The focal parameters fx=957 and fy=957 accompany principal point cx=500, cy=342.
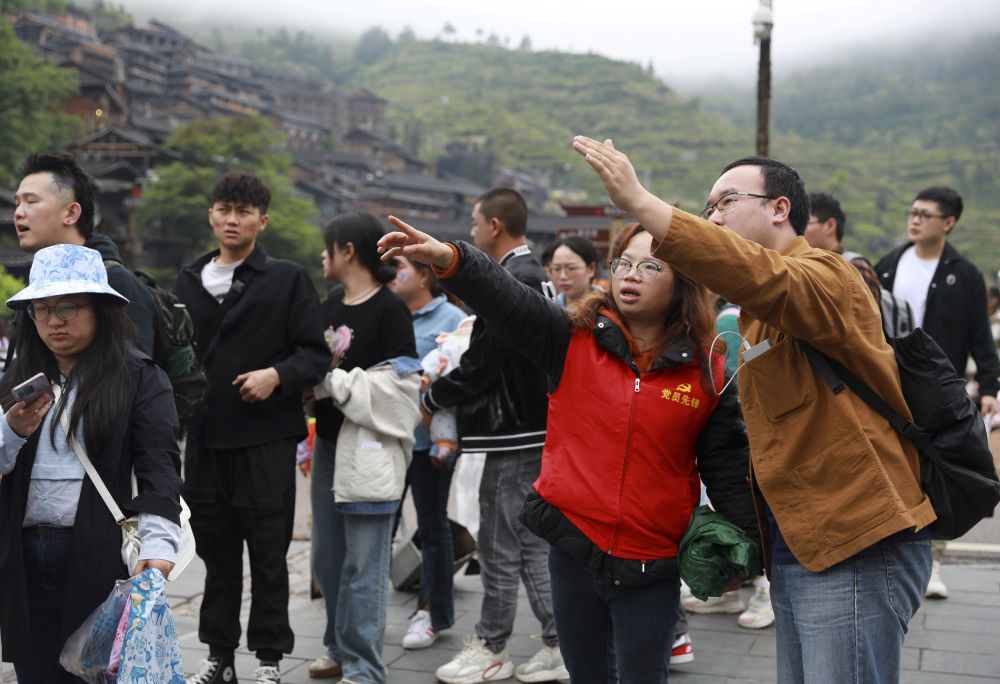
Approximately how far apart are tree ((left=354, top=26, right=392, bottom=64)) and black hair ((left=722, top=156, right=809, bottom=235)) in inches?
6736

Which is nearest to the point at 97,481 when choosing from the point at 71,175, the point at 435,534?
the point at 71,175

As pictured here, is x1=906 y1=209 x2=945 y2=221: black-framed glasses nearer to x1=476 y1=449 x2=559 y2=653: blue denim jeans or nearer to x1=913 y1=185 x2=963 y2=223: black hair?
x1=913 y1=185 x2=963 y2=223: black hair

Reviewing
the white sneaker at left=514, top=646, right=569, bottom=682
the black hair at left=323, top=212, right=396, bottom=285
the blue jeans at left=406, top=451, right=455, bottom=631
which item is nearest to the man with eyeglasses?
the white sneaker at left=514, top=646, right=569, bottom=682

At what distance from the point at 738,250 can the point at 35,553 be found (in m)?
2.25

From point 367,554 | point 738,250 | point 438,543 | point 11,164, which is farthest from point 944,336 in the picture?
point 11,164

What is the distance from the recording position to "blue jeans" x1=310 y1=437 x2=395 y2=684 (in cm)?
411

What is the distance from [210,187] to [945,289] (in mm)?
38212

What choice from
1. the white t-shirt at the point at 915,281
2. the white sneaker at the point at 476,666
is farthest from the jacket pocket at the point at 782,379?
the white t-shirt at the point at 915,281

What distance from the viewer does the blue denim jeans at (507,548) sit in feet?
13.8

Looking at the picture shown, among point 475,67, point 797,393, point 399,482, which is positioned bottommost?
point 399,482

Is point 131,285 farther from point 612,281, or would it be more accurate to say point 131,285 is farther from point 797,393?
point 797,393

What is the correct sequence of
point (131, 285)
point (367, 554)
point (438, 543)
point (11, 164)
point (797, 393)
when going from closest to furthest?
point (797, 393) < point (131, 285) < point (367, 554) < point (438, 543) < point (11, 164)

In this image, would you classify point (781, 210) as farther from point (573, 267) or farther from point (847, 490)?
point (573, 267)

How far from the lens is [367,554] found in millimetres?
4133
